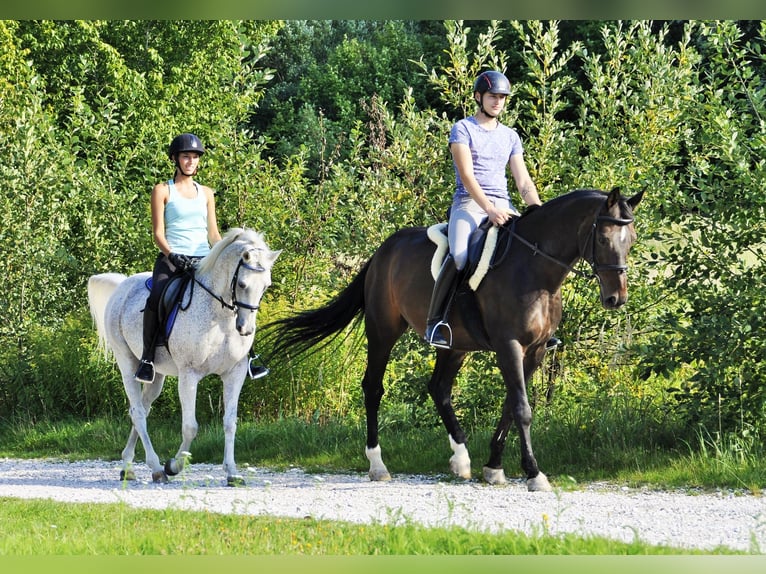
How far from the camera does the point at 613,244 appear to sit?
714 centimetres

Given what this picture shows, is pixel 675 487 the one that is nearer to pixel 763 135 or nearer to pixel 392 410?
pixel 763 135

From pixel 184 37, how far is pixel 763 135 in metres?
20.4

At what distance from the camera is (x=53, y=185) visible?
526 inches

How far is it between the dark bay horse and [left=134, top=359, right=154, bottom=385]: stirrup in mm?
1320

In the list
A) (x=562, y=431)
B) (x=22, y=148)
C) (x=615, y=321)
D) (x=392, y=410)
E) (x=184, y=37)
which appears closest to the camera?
(x=562, y=431)

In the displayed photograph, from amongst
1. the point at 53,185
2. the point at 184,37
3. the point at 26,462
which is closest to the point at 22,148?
the point at 53,185

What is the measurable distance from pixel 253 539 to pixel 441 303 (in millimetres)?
3118

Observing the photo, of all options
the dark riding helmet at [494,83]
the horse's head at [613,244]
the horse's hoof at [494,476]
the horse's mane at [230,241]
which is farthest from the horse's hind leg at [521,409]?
the horse's mane at [230,241]

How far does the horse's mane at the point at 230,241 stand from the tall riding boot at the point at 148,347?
681mm

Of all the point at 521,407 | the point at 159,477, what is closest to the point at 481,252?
the point at 521,407

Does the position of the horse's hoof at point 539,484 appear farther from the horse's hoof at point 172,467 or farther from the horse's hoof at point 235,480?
the horse's hoof at point 172,467

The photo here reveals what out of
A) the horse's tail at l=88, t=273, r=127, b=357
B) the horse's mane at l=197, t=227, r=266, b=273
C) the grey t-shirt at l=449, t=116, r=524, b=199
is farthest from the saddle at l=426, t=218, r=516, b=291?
the horse's tail at l=88, t=273, r=127, b=357

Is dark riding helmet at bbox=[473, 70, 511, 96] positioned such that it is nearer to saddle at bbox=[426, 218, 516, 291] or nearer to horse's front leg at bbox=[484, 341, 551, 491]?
saddle at bbox=[426, 218, 516, 291]

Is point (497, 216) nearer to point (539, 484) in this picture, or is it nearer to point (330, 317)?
point (539, 484)
